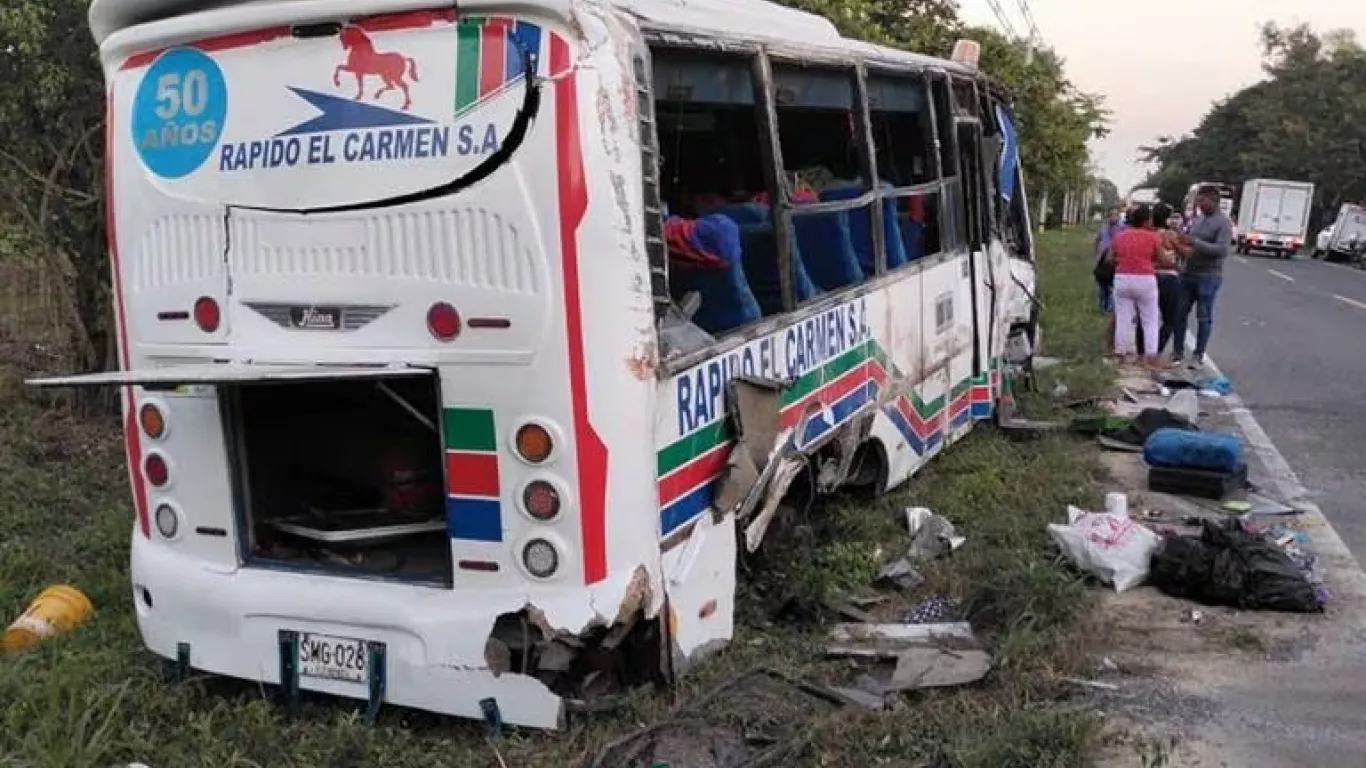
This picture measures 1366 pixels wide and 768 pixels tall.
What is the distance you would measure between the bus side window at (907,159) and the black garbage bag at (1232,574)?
1.95m

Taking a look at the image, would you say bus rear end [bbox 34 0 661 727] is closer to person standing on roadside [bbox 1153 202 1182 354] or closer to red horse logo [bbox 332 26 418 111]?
red horse logo [bbox 332 26 418 111]

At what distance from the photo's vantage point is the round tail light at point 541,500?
3.85 m

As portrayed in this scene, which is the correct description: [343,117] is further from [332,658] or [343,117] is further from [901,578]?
[901,578]

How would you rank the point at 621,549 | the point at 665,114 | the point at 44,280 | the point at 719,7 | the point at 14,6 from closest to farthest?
the point at 621,549 → the point at 665,114 → the point at 719,7 → the point at 14,6 → the point at 44,280

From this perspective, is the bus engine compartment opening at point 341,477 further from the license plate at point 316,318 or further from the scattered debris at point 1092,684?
the scattered debris at point 1092,684

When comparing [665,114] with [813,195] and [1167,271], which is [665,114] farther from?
[1167,271]

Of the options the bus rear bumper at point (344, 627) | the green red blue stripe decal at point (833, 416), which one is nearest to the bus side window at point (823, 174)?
the green red blue stripe decal at point (833, 416)

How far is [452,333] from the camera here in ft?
12.8

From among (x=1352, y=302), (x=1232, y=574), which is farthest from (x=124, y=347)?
(x=1352, y=302)

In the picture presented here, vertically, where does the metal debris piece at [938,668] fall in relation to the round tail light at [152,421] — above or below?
below

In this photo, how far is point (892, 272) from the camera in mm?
6559

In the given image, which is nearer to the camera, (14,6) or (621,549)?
(621,549)

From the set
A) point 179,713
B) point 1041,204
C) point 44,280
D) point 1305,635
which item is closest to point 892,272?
point 1305,635

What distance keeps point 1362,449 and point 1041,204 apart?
1243 inches
